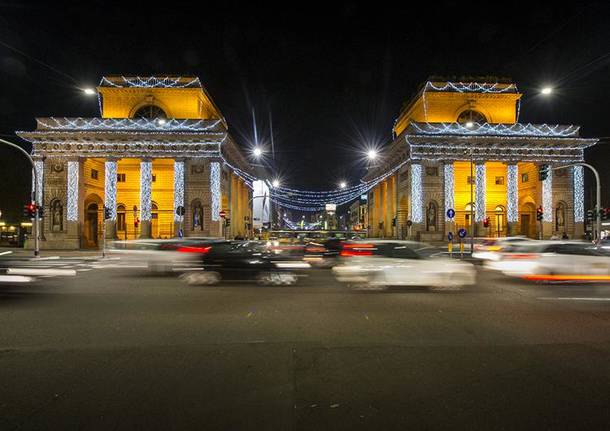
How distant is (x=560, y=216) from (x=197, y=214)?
1417 inches

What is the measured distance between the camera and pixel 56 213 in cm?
4528

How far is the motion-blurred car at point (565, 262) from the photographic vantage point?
15297mm

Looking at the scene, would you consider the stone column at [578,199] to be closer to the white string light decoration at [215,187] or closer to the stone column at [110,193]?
the white string light decoration at [215,187]

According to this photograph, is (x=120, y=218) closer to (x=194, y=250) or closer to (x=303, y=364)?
(x=194, y=250)

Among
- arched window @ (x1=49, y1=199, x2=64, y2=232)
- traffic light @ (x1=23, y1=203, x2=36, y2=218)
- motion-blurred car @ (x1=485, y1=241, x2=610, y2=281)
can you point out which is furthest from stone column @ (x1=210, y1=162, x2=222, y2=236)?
motion-blurred car @ (x1=485, y1=241, x2=610, y2=281)

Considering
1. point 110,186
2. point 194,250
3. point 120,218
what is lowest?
point 194,250

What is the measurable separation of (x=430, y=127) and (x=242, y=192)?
27.9m

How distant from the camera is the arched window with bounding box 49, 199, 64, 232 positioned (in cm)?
4516

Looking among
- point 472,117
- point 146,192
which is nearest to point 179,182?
point 146,192

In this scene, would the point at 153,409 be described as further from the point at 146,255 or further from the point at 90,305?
the point at 146,255

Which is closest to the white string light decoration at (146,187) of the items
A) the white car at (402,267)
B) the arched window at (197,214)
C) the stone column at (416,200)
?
the arched window at (197,214)

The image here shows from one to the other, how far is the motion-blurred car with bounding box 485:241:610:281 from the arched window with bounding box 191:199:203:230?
33.7 meters

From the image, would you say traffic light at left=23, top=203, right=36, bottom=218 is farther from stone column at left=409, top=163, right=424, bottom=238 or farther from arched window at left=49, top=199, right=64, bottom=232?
stone column at left=409, top=163, right=424, bottom=238

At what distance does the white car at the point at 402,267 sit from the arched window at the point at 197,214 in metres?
31.2
